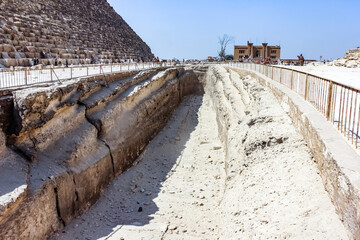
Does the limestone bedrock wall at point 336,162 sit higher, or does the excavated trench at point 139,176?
the limestone bedrock wall at point 336,162

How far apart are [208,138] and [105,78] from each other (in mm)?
4755

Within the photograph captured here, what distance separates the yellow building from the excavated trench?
3969 cm

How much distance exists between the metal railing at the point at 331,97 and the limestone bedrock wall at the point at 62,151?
503 cm

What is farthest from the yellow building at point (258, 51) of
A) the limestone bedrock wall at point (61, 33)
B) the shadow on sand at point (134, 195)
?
the shadow on sand at point (134, 195)

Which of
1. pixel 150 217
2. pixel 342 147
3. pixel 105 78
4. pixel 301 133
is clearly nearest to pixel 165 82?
pixel 105 78

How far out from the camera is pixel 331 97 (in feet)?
19.3

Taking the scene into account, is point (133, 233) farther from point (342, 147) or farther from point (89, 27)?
point (89, 27)

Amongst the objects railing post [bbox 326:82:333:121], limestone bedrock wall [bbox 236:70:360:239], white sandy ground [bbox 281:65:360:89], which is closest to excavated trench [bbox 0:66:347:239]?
limestone bedrock wall [bbox 236:70:360:239]

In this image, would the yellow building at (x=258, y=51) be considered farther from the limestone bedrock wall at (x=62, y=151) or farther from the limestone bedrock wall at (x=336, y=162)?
the limestone bedrock wall at (x=336, y=162)

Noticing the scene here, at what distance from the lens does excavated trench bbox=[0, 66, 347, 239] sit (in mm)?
5148

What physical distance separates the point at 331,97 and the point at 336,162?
205cm

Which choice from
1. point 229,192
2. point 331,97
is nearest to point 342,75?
point 229,192

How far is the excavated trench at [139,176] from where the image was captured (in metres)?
5.15

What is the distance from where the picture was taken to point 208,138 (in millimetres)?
14508
